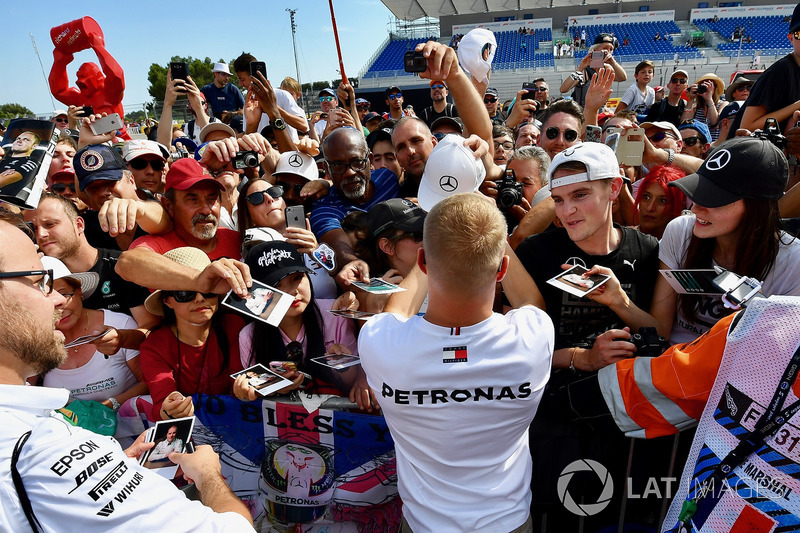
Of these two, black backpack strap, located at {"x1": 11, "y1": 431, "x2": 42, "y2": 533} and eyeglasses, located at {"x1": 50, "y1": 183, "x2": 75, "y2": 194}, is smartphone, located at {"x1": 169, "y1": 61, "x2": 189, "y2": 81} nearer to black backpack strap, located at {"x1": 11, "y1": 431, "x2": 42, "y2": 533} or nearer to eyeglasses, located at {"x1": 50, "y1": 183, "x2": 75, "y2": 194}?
eyeglasses, located at {"x1": 50, "y1": 183, "x2": 75, "y2": 194}

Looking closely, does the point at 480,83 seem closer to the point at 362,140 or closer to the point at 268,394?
the point at 362,140

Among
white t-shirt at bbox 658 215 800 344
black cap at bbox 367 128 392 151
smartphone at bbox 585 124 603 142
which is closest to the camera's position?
white t-shirt at bbox 658 215 800 344

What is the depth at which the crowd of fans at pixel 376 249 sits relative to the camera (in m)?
1.98

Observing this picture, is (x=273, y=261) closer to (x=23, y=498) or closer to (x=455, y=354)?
(x=455, y=354)

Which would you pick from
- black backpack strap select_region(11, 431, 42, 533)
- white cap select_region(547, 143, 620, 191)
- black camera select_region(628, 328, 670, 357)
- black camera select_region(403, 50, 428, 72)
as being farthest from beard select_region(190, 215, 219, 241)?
black camera select_region(628, 328, 670, 357)

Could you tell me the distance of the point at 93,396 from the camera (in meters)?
2.75

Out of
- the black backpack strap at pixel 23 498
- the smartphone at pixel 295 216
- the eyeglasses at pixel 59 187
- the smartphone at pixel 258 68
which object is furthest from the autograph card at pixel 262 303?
the eyeglasses at pixel 59 187

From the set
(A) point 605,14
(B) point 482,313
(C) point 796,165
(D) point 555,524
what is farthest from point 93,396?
(A) point 605,14

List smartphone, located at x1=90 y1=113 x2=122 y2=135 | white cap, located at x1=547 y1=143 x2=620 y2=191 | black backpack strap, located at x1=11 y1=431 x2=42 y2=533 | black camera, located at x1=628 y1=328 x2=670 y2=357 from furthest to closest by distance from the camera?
smartphone, located at x1=90 y1=113 x2=122 y2=135, white cap, located at x1=547 y1=143 x2=620 y2=191, black camera, located at x1=628 y1=328 x2=670 y2=357, black backpack strap, located at x1=11 y1=431 x2=42 y2=533

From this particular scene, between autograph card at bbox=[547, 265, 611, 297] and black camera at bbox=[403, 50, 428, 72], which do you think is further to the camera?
black camera at bbox=[403, 50, 428, 72]

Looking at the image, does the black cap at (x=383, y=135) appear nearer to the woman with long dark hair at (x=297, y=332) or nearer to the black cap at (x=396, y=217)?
the black cap at (x=396, y=217)

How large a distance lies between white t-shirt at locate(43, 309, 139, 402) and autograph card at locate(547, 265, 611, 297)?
254cm

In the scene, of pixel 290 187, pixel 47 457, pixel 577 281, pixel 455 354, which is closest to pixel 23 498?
pixel 47 457

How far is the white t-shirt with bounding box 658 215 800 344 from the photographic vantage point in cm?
199
